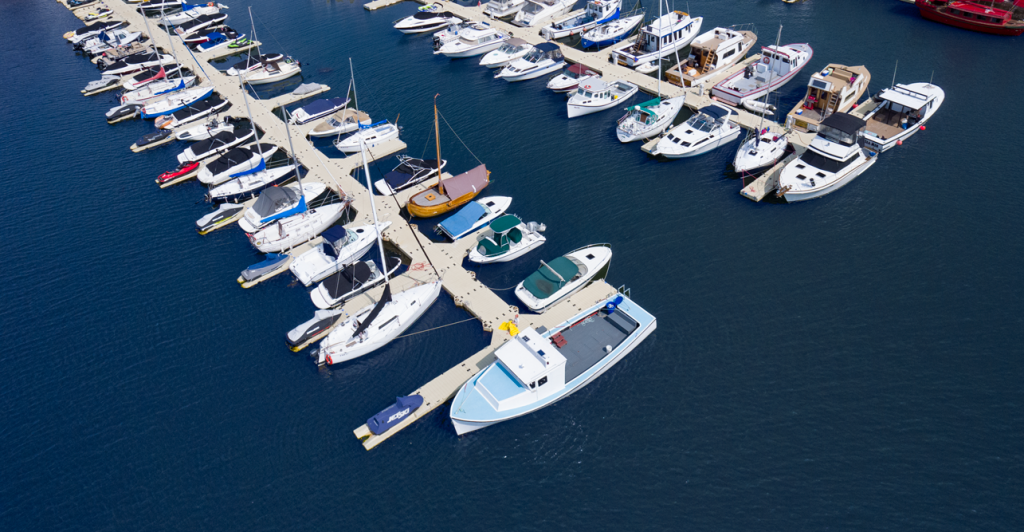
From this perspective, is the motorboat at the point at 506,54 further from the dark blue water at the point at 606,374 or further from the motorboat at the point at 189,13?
the motorboat at the point at 189,13

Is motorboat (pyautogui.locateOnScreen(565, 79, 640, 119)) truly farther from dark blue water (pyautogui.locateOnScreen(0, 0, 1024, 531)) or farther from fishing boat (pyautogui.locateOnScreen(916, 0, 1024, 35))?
fishing boat (pyautogui.locateOnScreen(916, 0, 1024, 35))

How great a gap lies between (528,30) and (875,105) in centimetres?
5219

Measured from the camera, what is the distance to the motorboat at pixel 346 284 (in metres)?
56.8

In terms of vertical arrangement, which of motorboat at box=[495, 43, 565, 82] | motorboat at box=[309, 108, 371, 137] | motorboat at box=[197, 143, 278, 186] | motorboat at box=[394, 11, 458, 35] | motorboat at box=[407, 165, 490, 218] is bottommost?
motorboat at box=[407, 165, 490, 218]

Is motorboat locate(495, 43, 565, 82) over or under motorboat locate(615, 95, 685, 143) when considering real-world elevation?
over

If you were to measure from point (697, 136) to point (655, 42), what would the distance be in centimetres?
2547

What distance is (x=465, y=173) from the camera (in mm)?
69188

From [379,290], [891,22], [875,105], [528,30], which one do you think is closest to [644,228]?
[379,290]

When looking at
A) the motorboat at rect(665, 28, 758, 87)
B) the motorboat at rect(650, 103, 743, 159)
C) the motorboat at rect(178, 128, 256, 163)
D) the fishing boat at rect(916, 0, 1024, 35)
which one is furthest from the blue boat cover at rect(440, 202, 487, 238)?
the fishing boat at rect(916, 0, 1024, 35)

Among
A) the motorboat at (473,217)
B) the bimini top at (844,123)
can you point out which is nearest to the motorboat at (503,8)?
the motorboat at (473,217)

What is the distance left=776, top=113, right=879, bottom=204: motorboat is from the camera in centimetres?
6481

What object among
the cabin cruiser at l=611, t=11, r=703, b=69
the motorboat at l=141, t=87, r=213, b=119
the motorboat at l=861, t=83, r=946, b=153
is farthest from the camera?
the cabin cruiser at l=611, t=11, r=703, b=69

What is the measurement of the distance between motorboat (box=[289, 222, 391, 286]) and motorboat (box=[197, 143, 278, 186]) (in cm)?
1841

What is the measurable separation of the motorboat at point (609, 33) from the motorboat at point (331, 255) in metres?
51.4
